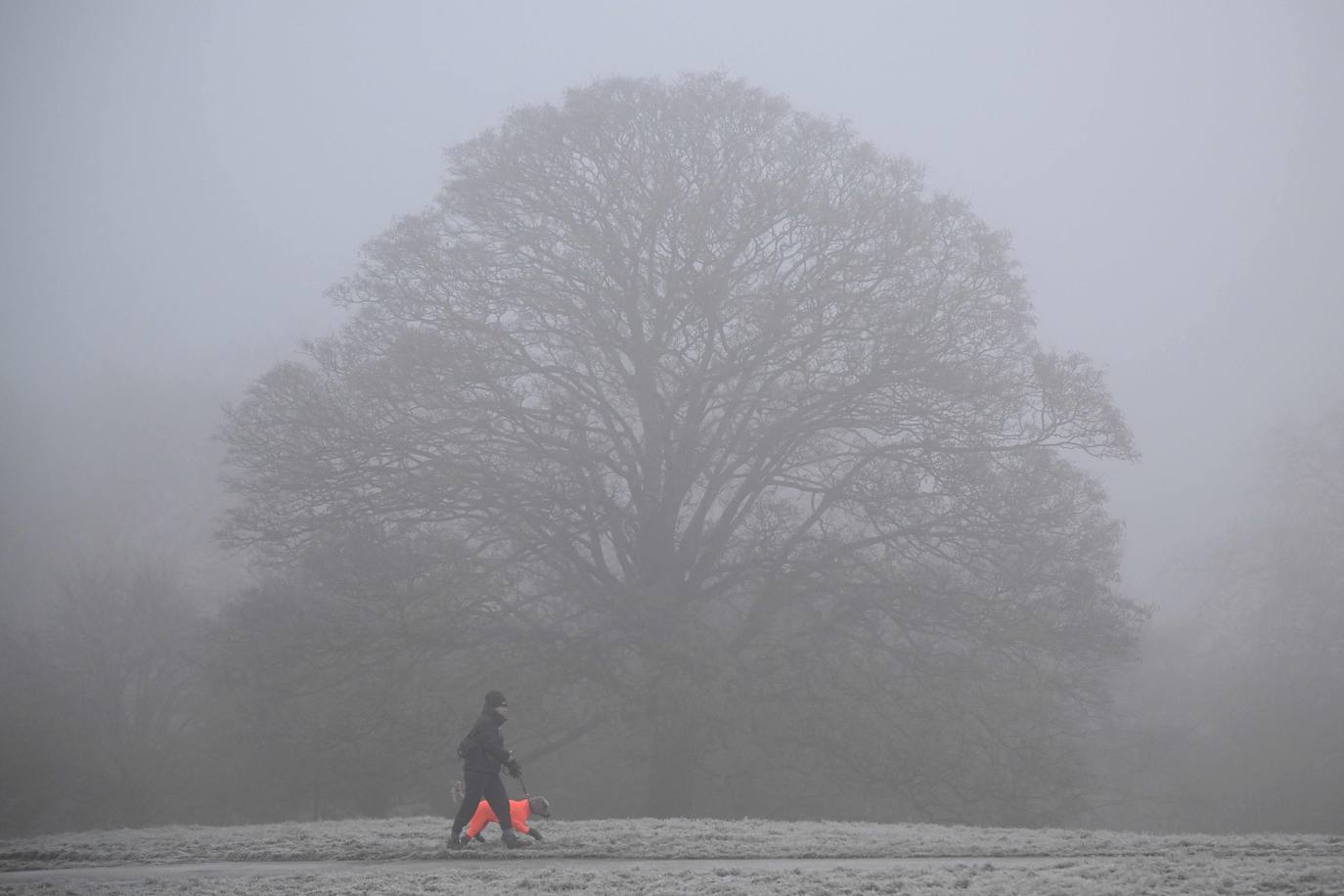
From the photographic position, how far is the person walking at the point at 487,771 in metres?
12.8

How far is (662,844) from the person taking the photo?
13.1 metres

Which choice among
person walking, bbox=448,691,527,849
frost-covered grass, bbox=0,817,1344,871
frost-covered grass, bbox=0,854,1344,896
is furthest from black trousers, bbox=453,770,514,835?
frost-covered grass, bbox=0,854,1344,896

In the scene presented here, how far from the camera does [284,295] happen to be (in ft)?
436

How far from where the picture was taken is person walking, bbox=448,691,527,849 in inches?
505

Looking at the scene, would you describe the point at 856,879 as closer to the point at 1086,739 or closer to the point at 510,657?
the point at 510,657

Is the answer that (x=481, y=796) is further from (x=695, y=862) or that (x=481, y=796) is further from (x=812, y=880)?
(x=812, y=880)

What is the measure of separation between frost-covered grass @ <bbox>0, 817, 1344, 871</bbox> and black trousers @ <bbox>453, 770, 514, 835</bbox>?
1.02 ft

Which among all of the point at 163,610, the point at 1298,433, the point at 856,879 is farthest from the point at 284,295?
the point at 856,879

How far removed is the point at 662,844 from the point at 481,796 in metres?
1.99

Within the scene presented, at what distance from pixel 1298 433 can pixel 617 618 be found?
3637 cm

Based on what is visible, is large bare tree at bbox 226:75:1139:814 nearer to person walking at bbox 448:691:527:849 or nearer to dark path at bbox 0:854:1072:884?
person walking at bbox 448:691:527:849

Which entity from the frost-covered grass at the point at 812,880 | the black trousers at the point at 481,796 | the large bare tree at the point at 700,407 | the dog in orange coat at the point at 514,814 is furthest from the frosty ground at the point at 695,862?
the large bare tree at the point at 700,407

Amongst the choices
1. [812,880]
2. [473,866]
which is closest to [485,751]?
[473,866]

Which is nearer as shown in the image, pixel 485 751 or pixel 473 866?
pixel 473 866
